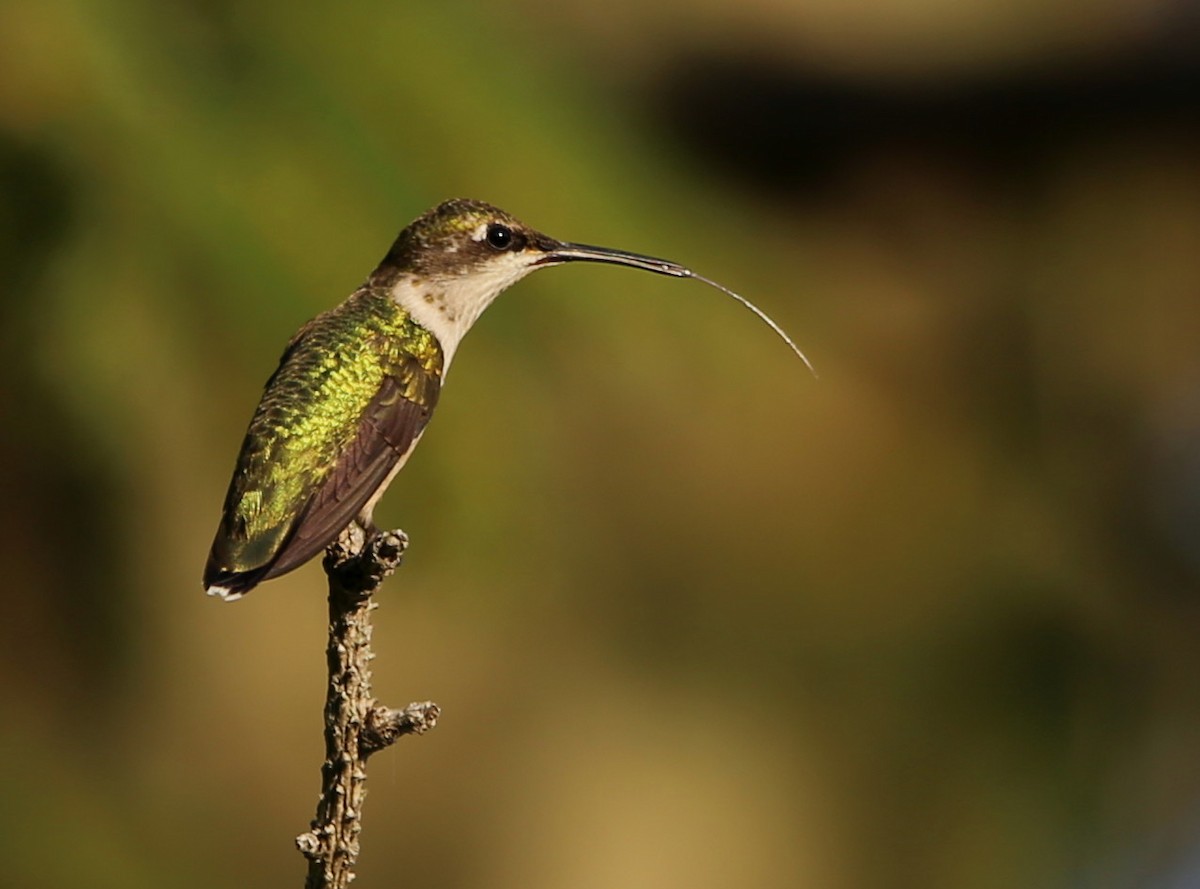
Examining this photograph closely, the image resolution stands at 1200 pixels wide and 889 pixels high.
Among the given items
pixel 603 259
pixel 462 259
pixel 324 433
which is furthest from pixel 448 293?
pixel 324 433

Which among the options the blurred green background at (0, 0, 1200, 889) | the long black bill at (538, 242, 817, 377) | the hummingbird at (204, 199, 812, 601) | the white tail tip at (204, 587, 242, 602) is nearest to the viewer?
the white tail tip at (204, 587, 242, 602)

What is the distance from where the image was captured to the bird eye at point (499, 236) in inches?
99.9

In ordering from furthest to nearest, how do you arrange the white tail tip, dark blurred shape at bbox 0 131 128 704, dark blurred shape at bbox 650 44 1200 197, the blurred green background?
dark blurred shape at bbox 650 44 1200 197, the blurred green background, dark blurred shape at bbox 0 131 128 704, the white tail tip

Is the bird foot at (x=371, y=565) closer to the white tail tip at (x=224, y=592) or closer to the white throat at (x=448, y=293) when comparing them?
the white tail tip at (x=224, y=592)

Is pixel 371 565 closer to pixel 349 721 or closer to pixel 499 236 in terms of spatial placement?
pixel 349 721

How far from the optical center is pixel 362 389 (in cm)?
236

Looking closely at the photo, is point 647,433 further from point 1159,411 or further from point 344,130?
point 1159,411

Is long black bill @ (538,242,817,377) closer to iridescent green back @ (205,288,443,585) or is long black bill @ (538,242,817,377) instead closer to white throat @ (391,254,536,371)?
white throat @ (391,254,536,371)

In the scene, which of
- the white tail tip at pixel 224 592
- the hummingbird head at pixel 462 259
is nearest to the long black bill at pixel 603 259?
the hummingbird head at pixel 462 259

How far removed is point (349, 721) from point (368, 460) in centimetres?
45

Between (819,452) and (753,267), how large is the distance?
1316 mm

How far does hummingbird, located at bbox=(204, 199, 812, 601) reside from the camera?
2.13 metres

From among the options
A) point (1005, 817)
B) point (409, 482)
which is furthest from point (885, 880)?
point (409, 482)

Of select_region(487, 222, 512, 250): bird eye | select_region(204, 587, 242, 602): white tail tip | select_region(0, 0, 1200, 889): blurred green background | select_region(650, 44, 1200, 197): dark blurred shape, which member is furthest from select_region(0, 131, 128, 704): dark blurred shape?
select_region(650, 44, 1200, 197): dark blurred shape
